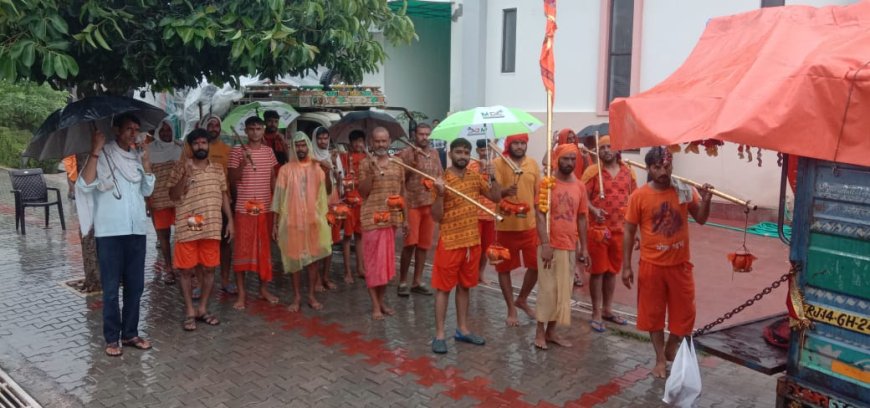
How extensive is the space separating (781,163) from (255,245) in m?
4.88

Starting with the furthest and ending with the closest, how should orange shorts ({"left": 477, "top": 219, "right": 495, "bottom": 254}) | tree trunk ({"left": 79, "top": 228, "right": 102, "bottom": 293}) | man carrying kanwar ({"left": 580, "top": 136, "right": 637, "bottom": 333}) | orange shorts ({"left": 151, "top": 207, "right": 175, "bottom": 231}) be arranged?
orange shorts ({"left": 151, "top": 207, "right": 175, "bottom": 231}), tree trunk ({"left": 79, "top": 228, "right": 102, "bottom": 293}), orange shorts ({"left": 477, "top": 219, "right": 495, "bottom": 254}), man carrying kanwar ({"left": 580, "top": 136, "right": 637, "bottom": 333})

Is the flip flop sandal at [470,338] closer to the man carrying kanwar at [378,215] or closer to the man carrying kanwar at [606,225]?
the man carrying kanwar at [378,215]

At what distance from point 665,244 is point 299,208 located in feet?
11.5

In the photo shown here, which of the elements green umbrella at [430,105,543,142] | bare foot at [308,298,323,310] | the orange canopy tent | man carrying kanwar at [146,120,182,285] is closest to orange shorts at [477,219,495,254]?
green umbrella at [430,105,543,142]

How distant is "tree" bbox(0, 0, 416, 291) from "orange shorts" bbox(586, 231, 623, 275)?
3072 mm

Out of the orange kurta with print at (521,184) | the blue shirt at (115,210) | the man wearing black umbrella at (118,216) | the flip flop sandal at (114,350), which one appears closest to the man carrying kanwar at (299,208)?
the man wearing black umbrella at (118,216)

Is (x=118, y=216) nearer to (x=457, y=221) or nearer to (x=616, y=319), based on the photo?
(x=457, y=221)

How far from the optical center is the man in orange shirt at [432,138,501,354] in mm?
5676

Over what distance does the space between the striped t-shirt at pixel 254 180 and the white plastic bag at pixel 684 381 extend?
4248 millimetres

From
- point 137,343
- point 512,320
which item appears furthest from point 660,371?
point 137,343

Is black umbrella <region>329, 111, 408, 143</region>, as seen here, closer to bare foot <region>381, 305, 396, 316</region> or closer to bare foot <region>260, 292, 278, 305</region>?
bare foot <region>260, 292, 278, 305</region>

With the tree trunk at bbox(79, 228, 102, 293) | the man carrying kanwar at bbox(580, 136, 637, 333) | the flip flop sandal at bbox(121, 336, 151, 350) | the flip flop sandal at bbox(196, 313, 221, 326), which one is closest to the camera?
the flip flop sandal at bbox(121, 336, 151, 350)

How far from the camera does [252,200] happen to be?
22.4ft

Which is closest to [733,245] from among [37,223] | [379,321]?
[379,321]
